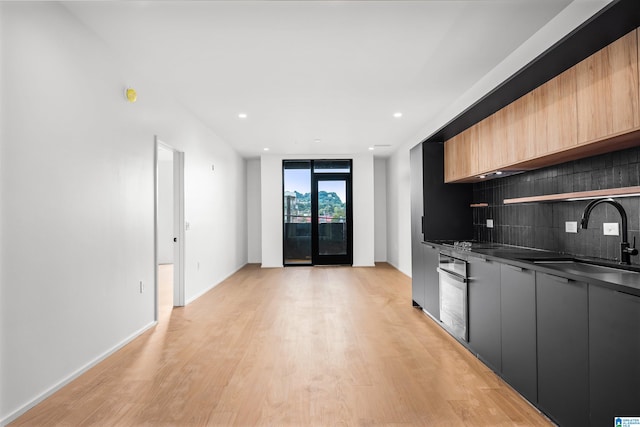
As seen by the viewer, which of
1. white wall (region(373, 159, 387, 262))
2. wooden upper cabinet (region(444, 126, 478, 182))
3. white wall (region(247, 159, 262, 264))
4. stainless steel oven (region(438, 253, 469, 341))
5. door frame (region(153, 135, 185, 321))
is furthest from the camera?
white wall (region(373, 159, 387, 262))

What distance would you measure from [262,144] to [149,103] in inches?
137

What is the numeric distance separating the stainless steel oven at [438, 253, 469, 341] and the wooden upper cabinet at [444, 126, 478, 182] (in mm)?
940

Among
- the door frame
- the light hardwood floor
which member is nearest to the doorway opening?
the door frame

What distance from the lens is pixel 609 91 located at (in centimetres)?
198

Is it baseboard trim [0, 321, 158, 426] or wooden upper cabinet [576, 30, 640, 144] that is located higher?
wooden upper cabinet [576, 30, 640, 144]

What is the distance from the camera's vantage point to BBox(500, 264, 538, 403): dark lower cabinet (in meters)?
2.24

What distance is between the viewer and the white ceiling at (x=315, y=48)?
2.67 m

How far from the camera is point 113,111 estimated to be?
3.35 m

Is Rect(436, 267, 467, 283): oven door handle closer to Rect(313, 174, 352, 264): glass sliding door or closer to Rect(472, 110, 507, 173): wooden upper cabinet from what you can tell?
Rect(472, 110, 507, 173): wooden upper cabinet

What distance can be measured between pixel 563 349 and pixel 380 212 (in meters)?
7.66

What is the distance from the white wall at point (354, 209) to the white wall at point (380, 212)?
0.84 metres

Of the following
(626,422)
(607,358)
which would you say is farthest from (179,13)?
(626,422)

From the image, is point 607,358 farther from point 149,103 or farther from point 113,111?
point 149,103

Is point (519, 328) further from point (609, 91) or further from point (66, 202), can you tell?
point (66, 202)
